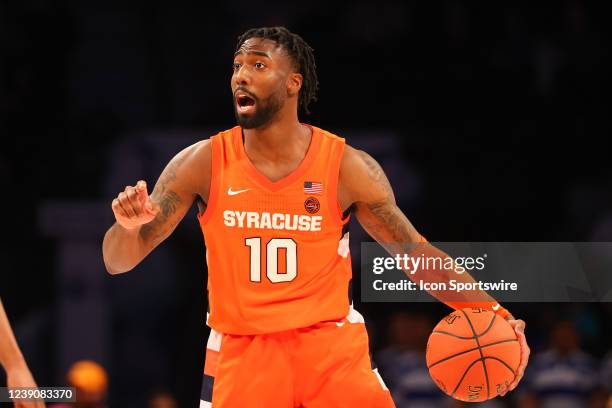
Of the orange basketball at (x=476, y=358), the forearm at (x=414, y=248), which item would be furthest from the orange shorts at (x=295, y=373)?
the forearm at (x=414, y=248)

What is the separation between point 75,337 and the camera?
8664mm

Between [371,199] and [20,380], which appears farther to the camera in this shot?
[371,199]

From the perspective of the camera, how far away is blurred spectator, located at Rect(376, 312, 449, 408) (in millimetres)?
8305

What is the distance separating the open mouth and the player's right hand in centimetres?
59

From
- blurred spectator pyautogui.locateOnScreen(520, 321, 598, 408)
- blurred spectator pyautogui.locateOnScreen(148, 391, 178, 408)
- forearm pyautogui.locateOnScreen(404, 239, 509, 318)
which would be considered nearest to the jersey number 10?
forearm pyautogui.locateOnScreen(404, 239, 509, 318)

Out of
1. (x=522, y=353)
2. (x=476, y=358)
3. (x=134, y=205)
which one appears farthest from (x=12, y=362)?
(x=522, y=353)

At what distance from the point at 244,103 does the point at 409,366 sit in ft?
14.0

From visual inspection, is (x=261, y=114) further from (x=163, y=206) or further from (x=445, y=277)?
(x=445, y=277)

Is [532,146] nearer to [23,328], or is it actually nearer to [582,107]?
[582,107]

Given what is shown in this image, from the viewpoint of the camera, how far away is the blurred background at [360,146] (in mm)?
8672

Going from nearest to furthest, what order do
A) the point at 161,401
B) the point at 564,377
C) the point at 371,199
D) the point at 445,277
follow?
the point at 371,199 → the point at 445,277 → the point at 161,401 → the point at 564,377

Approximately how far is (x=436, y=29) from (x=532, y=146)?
4.34ft

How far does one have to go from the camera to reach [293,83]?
4656mm

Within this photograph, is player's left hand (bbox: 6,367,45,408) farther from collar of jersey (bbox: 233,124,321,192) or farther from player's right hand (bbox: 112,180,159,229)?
collar of jersey (bbox: 233,124,321,192)
